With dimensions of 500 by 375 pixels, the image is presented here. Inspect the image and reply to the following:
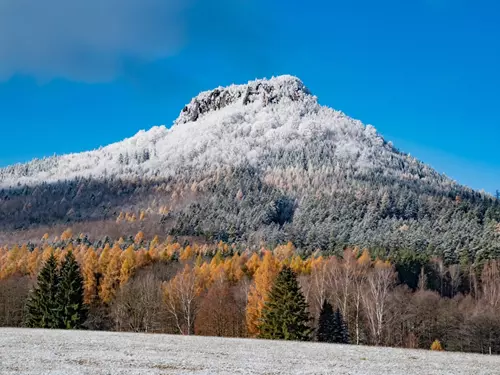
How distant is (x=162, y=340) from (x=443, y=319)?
54653 mm

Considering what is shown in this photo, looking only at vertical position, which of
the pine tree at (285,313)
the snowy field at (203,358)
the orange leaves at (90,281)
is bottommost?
the snowy field at (203,358)

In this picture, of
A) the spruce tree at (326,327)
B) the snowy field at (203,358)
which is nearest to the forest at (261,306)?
the spruce tree at (326,327)

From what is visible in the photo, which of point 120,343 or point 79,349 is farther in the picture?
point 120,343

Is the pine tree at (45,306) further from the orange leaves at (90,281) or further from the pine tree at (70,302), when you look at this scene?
the orange leaves at (90,281)

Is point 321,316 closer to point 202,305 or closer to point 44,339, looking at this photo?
point 202,305

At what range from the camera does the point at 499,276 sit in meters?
118

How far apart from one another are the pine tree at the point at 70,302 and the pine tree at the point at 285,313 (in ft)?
78.1

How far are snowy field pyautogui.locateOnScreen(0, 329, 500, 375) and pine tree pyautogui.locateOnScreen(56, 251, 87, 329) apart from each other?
71.5 ft

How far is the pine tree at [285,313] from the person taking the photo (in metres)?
61.6

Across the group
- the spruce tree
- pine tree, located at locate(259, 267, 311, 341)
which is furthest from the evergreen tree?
pine tree, located at locate(259, 267, 311, 341)

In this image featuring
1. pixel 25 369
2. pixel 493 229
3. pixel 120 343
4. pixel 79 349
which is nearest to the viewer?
pixel 25 369

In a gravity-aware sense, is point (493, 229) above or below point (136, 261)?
above

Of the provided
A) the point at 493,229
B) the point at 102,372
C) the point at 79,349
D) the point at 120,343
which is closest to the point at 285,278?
the point at 120,343

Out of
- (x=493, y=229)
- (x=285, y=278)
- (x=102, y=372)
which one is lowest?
(x=102, y=372)
